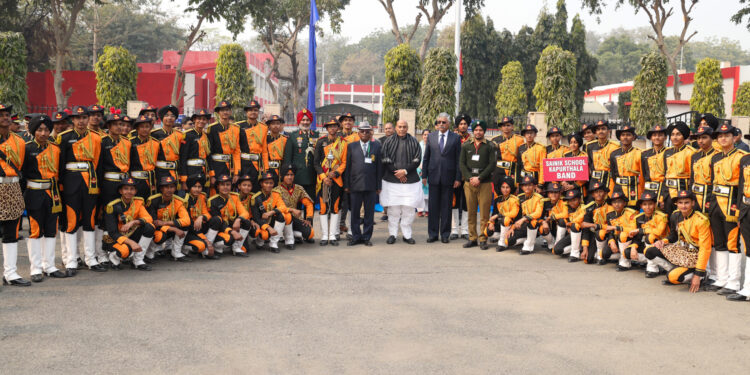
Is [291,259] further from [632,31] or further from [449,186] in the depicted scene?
[632,31]

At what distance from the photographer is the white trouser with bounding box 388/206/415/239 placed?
1040 cm

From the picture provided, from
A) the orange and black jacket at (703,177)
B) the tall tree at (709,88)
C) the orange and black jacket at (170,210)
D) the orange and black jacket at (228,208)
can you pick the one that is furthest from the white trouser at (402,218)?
the tall tree at (709,88)

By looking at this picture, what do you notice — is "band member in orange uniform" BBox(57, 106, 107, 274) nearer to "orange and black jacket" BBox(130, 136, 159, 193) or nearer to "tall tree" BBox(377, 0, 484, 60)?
"orange and black jacket" BBox(130, 136, 159, 193)

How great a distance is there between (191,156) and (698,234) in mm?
6340

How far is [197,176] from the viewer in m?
8.84

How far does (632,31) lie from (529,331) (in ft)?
424

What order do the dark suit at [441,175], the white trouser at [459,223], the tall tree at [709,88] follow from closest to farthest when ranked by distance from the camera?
1. the dark suit at [441,175]
2. the white trouser at [459,223]
3. the tall tree at [709,88]

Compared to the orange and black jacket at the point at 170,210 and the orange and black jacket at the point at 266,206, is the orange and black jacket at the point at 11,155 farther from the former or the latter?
the orange and black jacket at the point at 266,206

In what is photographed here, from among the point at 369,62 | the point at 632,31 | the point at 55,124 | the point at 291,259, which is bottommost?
the point at 291,259

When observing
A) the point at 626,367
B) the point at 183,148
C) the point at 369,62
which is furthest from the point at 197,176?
the point at 369,62

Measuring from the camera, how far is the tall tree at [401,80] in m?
20.2

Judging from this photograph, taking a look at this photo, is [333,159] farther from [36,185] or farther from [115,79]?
[115,79]

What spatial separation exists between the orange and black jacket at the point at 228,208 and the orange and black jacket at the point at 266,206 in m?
0.23

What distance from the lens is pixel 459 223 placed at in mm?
10922
